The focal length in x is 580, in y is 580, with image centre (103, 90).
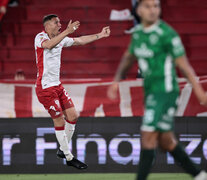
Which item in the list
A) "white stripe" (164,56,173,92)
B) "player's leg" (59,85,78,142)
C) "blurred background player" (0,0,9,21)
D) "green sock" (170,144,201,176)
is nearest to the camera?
"white stripe" (164,56,173,92)

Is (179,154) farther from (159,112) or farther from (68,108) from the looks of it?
(68,108)

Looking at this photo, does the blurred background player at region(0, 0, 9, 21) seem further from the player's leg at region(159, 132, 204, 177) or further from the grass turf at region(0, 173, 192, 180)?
the player's leg at region(159, 132, 204, 177)

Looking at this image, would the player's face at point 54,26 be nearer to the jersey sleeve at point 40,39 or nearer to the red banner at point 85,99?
the jersey sleeve at point 40,39

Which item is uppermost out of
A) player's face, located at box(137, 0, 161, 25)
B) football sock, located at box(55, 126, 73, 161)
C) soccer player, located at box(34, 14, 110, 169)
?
player's face, located at box(137, 0, 161, 25)

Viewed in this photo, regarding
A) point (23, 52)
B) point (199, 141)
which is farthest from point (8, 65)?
point (199, 141)

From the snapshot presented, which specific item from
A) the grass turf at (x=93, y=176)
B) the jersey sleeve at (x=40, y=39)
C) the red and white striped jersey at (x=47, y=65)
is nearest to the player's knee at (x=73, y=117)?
the red and white striped jersey at (x=47, y=65)

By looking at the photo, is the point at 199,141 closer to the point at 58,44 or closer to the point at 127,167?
the point at 127,167

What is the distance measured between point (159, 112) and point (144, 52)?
55 cm

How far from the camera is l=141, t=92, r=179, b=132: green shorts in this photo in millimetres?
5156

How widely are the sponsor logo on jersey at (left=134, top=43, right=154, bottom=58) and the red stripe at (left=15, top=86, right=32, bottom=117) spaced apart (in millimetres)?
3406

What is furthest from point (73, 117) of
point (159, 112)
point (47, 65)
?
point (159, 112)

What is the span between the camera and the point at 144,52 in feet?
17.0

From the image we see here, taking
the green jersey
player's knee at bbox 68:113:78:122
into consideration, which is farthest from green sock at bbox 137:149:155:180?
player's knee at bbox 68:113:78:122

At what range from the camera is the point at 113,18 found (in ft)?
37.0
